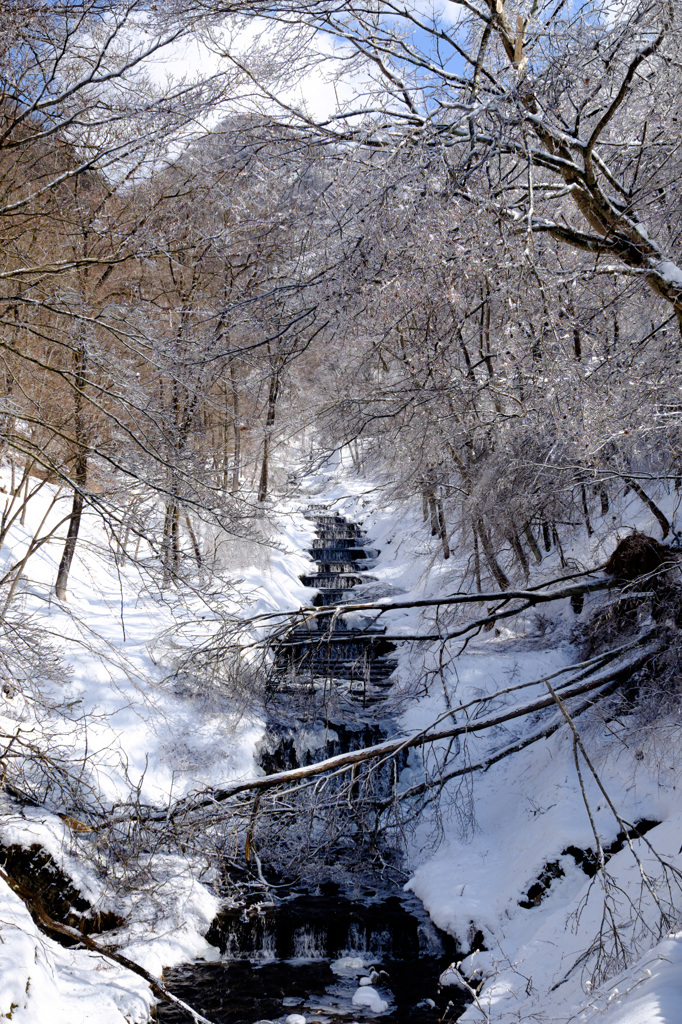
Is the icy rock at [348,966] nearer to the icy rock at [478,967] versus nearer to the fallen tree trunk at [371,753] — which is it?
the icy rock at [478,967]

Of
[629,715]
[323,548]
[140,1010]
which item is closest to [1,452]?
[140,1010]

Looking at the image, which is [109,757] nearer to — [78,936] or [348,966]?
[78,936]

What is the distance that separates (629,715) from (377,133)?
6150 mm

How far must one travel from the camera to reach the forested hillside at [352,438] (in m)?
4.39

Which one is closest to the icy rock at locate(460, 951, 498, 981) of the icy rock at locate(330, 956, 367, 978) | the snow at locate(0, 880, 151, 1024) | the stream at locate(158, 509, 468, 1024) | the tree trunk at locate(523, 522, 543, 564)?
the stream at locate(158, 509, 468, 1024)

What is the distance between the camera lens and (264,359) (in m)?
5.88

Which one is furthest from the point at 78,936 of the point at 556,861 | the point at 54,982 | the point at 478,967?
the point at 556,861

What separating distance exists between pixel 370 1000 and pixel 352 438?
5.30 meters

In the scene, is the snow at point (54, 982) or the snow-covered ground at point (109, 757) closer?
the snow at point (54, 982)

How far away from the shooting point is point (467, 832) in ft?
31.9

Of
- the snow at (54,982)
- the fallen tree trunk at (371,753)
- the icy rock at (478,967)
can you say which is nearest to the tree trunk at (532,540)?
the fallen tree trunk at (371,753)

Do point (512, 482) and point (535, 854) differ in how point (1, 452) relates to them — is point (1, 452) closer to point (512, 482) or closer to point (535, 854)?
point (512, 482)

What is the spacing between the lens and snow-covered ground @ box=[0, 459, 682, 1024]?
5090mm

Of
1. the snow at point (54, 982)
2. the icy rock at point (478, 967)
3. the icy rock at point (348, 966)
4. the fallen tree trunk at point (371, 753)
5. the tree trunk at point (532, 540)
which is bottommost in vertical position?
the icy rock at point (478, 967)
